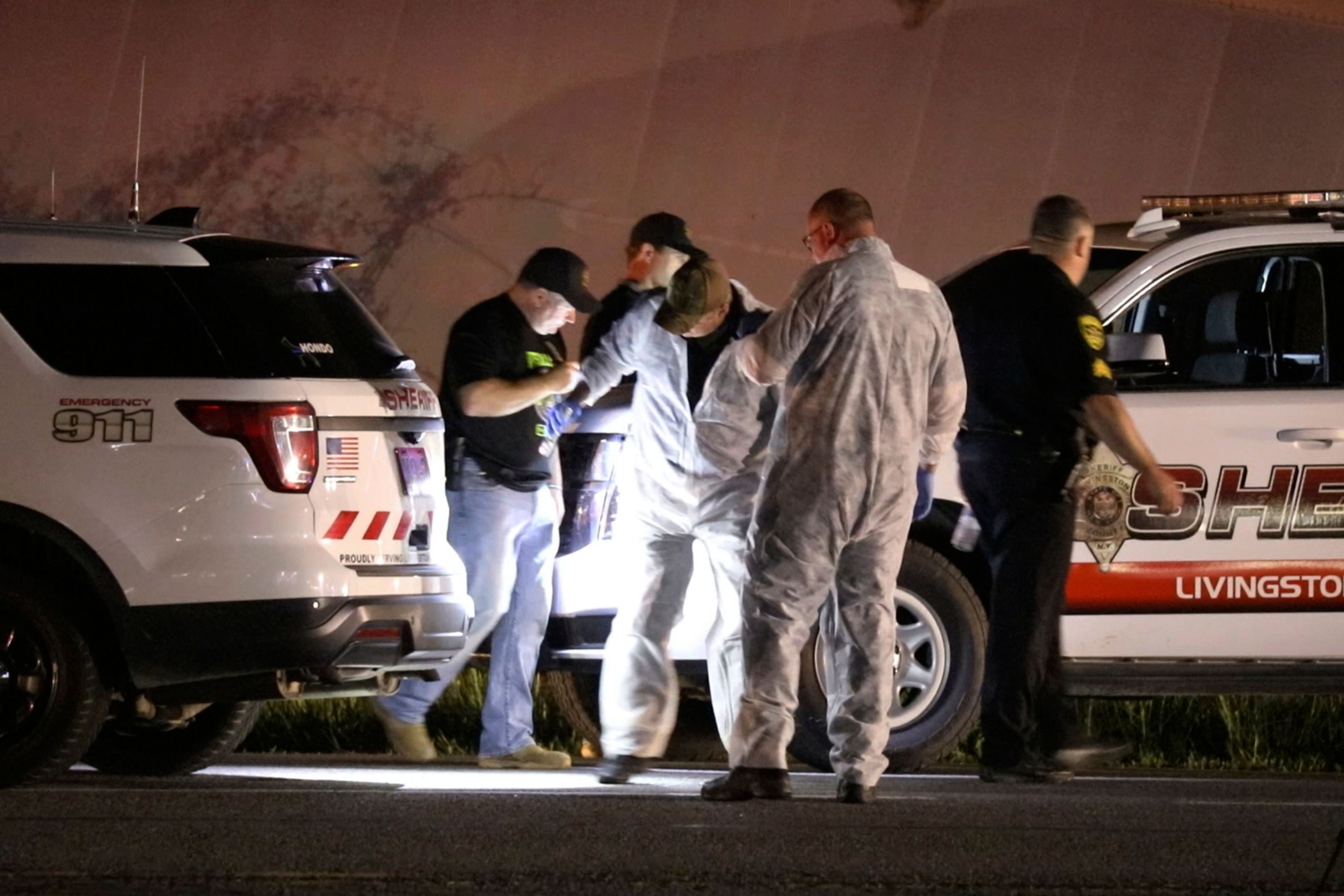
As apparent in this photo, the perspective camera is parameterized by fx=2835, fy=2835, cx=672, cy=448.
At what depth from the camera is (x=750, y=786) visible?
7.76m

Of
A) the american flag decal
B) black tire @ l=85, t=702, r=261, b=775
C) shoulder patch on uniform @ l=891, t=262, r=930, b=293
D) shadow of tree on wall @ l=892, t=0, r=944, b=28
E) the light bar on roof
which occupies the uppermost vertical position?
shadow of tree on wall @ l=892, t=0, r=944, b=28

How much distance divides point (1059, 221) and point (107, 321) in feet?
9.71

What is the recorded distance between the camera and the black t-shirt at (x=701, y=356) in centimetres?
866

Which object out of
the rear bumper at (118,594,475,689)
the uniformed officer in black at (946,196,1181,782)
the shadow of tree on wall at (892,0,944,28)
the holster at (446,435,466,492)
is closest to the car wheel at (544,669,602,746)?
the holster at (446,435,466,492)

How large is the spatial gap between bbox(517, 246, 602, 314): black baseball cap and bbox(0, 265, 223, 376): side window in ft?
5.31

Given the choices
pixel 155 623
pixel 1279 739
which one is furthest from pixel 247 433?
pixel 1279 739

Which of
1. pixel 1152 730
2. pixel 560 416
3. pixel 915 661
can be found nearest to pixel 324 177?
pixel 560 416

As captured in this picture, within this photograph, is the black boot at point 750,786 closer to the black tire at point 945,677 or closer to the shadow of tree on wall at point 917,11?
the black tire at point 945,677

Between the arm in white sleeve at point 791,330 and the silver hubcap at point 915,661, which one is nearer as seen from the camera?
the arm in white sleeve at point 791,330

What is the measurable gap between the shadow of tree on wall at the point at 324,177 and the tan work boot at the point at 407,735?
4.45m

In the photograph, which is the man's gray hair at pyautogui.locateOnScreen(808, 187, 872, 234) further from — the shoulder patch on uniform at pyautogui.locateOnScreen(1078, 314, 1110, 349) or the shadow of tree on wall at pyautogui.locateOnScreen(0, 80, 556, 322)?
the shadow of tree on wall at pyautogui.locateOnScreen(0, 80, 556, 322)

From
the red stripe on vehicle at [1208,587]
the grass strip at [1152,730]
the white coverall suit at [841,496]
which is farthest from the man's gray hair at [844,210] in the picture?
the grass strip at [1152,730]

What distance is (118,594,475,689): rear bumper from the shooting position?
7711 mm

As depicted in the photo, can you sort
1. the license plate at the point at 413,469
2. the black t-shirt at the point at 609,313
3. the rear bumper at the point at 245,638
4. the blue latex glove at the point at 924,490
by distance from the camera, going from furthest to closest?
the black t-shirt at the point at 609,313, the blue latex glove at the point at 924,490, the license plate at the point at 413,469, the rear bumper at the point at 245,638
